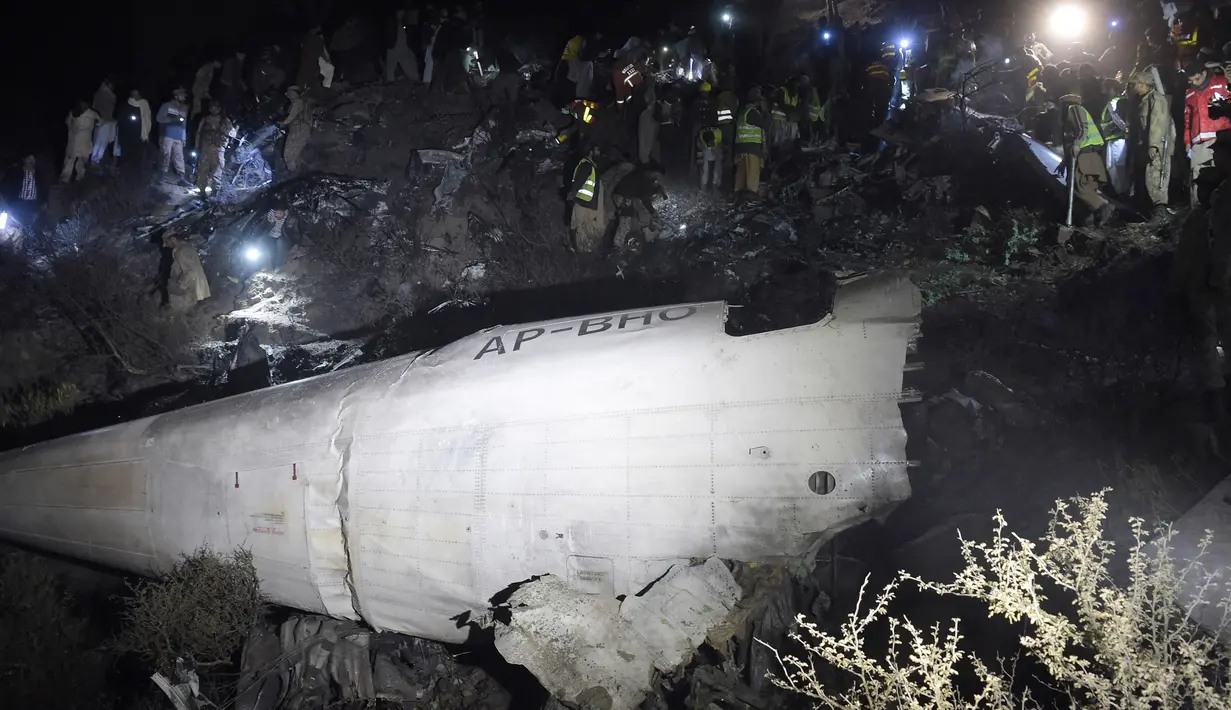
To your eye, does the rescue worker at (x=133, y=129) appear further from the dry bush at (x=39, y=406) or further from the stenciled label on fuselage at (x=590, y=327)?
the stenciled label on fuselage at (x=590, y=327)

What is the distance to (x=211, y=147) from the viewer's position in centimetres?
1872

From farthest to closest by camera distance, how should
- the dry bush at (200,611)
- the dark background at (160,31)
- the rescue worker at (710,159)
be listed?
the dark background at (160,31), the rescue worker at (710,159), the dry bush at (200,611)

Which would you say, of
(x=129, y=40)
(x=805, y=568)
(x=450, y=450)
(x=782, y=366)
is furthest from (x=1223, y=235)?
(x=129, y=40)

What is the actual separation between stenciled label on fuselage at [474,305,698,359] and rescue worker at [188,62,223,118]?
20.0 m

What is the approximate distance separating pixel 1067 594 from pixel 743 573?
261 centimetres

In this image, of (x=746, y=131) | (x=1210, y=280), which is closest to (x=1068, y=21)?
(x=746, y=131)

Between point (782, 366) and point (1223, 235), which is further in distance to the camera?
point (1223, 235)

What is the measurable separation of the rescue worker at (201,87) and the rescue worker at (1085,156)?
23126 millimetres

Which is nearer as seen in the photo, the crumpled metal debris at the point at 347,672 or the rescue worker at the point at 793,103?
the crumpled metal debris at the point at 347,672

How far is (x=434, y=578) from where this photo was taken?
6.16 m

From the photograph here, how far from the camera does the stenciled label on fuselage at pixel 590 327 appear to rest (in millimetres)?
6107

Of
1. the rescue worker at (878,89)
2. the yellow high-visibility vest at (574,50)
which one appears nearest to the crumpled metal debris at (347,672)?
the rescue worker at (878,89)

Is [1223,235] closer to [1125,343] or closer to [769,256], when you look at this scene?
[1125,343]

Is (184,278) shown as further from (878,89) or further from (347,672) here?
(878,89)
